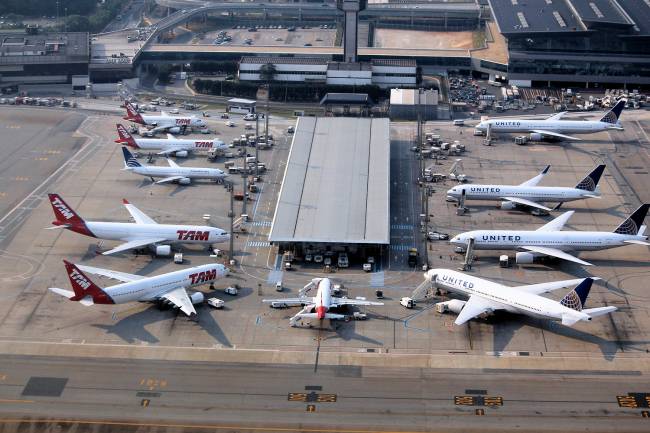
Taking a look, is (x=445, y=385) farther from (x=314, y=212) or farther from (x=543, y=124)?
(x=543, y=124)

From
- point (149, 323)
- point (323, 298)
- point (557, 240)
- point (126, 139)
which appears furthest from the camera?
point (126, 139)

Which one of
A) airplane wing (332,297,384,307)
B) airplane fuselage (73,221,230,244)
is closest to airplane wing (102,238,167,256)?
airplane fuselage (73,221,230,244)

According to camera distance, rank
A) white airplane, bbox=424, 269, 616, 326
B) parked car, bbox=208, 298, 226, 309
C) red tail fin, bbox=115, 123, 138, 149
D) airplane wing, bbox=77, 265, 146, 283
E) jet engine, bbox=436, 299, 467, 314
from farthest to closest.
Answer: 1. red tail fin, bbox=115, 123, 138, 149
2. airplane wing, bbox=77, 265, 146, 283
3. parked car, bbox=208, 298, 226, 309
4. jet engine, bbox=436, 299, 467, 314
5. white airplane, bbox=424, 269, 616, 326

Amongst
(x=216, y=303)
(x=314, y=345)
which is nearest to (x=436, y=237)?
(x=314, y=345)

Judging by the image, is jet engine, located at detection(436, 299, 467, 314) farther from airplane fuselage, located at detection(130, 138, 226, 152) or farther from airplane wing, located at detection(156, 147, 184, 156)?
airplane wing, located at detection(156, 147, 184, 156)

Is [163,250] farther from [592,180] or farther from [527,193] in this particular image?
[592,180]

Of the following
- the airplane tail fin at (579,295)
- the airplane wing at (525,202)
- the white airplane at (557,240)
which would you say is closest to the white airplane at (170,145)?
the airplane wing at (525,202)
